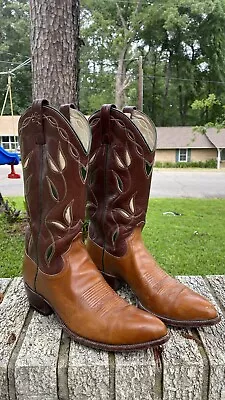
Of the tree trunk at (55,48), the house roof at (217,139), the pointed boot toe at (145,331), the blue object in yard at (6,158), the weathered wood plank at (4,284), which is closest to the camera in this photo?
the pointed boot toe at (145,331)

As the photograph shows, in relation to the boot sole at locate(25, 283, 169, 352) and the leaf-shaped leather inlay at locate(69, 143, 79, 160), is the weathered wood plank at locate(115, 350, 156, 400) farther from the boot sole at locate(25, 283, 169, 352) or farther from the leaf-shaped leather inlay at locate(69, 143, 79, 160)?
the leaf-shaped leather inlay at locate(69, 143, 79, 160)

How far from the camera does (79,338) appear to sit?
2.35ft

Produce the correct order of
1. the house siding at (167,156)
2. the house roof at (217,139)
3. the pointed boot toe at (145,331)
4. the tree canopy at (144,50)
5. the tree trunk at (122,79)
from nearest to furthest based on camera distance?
1. the pointed boot toe at (145,331)
2. the tree canopy at (144,50)
3. the tree trunk at (122,79)
4. the house roof at (217,139)
5. the house siding at (167,156)

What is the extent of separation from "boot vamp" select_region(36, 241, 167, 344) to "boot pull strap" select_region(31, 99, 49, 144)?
21 centimetres

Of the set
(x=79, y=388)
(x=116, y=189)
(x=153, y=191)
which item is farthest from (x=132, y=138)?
(x=153, y=191)

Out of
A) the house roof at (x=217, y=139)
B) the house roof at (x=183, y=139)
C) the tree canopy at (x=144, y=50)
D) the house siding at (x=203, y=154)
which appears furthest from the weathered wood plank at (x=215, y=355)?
the house siding at (x=203, y=154)

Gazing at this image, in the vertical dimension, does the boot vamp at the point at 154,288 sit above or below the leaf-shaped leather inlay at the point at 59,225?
below

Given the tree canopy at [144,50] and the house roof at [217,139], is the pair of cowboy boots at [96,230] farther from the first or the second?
the house roof at [217,139]

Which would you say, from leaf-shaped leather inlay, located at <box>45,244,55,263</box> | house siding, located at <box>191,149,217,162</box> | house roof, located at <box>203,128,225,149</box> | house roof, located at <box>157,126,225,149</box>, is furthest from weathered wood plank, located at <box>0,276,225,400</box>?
house siding, located at <box>191,149,217,162</box>

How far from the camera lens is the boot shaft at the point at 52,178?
0.72 meters

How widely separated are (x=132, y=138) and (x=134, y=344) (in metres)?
0.39

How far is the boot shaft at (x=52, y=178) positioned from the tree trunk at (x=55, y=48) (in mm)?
996

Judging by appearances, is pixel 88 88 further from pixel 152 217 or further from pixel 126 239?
pixel 126 239

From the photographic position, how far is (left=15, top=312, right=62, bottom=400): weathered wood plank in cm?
67
